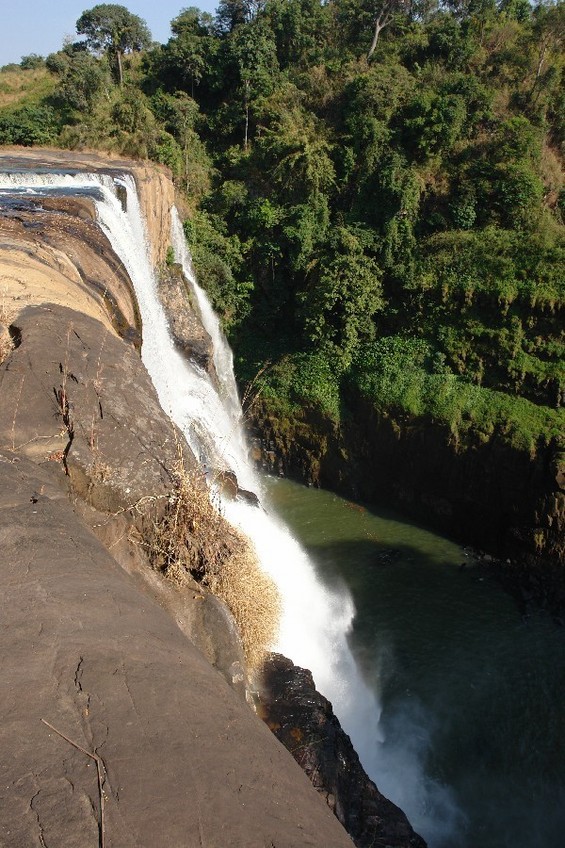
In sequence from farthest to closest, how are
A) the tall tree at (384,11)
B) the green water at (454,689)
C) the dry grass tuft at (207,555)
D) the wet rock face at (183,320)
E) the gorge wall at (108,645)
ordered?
the tall tree at (384,11), the wet rock face at (183,320), the green water at (454,689), the dry grass tuft at (207,555), the gorge wall at (108,645)

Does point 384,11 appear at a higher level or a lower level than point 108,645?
higher

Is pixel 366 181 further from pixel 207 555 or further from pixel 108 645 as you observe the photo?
pixel 108 645

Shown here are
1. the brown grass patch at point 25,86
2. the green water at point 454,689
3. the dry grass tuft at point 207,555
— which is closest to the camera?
the dry grass tuft at point 207,555

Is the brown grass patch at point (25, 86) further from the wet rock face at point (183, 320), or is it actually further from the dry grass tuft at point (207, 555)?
the dry grass tuft at point (207, 555)

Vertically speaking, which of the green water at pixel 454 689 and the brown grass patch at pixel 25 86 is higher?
the brown grass patch at pixel 25 86

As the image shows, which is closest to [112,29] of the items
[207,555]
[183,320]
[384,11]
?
[384,11]

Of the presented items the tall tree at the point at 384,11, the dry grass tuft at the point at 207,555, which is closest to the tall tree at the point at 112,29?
the tall tree at the point at 384,11
